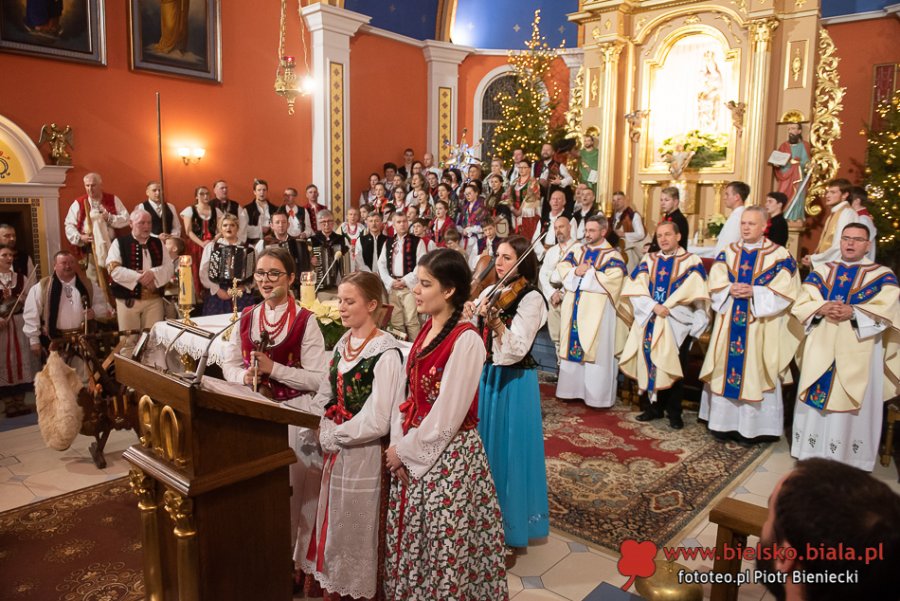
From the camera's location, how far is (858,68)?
11.8 metres

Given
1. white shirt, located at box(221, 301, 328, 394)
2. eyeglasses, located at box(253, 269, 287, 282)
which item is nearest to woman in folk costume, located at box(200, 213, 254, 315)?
white shirt, located at box(221, 301, 328, 394)

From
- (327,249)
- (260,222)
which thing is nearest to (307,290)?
(327,249)

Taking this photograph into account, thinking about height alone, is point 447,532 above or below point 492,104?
below

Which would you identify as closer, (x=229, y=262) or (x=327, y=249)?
(x=229, y=262)

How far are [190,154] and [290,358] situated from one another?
908 cm

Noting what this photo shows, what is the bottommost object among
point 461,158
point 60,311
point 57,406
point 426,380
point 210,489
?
point 57,406

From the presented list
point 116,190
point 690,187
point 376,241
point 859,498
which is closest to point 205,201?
point 116,190

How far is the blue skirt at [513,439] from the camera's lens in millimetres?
3719

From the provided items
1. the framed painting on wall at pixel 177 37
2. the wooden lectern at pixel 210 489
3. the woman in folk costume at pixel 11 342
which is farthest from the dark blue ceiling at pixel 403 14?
the wooden lectern at pixel 210 489

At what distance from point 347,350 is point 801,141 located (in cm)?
941

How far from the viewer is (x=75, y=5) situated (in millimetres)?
9469

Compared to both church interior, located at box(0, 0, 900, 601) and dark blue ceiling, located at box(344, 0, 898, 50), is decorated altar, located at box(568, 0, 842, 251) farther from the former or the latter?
dark blue ceiling, located at box(344, 0, 898, 50)

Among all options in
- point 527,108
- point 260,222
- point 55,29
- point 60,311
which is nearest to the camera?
point 60,311

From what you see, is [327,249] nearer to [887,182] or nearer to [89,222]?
[89,222]
